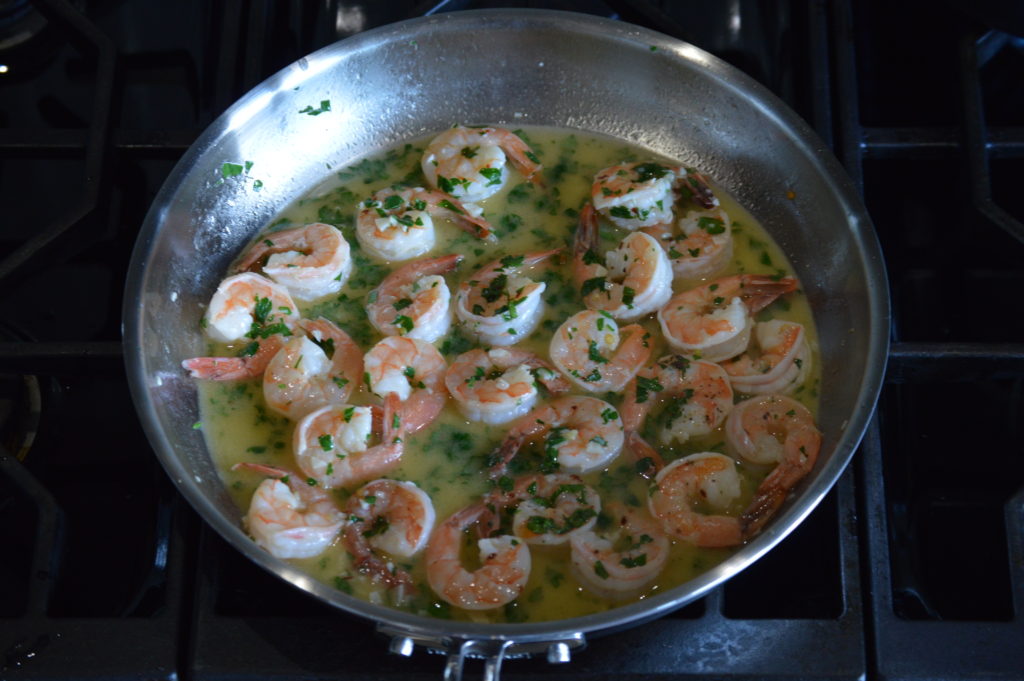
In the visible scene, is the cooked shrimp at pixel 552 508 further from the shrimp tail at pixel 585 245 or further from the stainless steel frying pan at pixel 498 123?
the shrimp tail at pixel 585 245

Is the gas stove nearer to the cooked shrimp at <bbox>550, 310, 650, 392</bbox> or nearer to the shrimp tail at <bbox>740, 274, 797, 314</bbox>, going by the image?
the shrimp tail at <bbox>740, 274, 797, 314</bbox>

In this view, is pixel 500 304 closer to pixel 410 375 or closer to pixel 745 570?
pixel 410 375

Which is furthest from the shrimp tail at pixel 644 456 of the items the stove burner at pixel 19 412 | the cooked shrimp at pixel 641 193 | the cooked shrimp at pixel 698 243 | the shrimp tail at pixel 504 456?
the stove burner at pixel 19 412

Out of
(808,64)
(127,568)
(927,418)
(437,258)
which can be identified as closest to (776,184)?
(808,64)

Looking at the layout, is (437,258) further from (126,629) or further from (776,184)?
(126,629)

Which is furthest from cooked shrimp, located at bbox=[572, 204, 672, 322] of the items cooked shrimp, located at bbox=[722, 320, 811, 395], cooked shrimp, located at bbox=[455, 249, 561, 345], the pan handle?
the pan handle

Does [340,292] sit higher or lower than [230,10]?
lower

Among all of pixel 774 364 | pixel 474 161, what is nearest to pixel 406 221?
pixel 474 161
